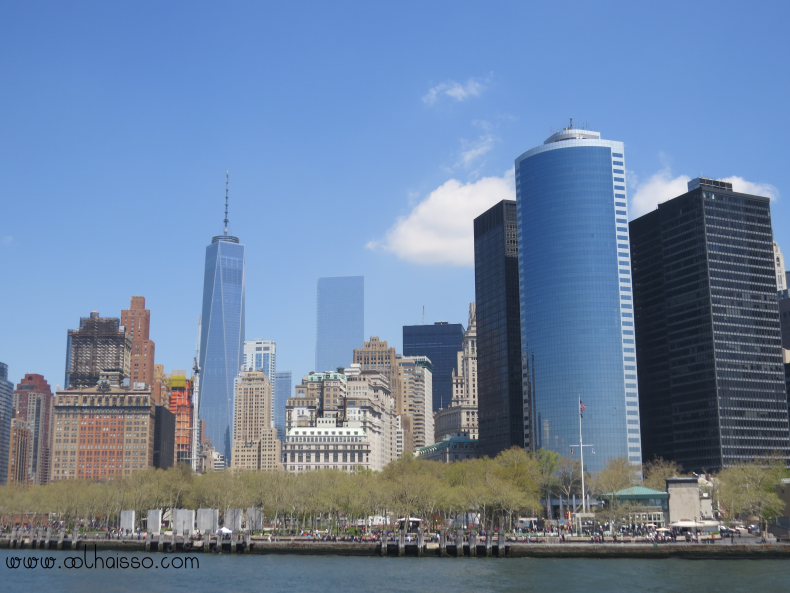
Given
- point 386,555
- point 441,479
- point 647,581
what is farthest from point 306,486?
point 647,581

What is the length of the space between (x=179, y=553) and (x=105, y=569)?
857 inches

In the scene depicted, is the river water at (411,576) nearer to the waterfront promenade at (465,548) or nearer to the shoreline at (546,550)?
the shoreline at (546,550)

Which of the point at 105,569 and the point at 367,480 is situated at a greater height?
the point at 367,480

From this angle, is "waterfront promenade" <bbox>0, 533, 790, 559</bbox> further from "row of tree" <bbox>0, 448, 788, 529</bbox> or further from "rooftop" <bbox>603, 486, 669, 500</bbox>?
"rooftop" <bbox>603, 486, 669, 500</bbox>

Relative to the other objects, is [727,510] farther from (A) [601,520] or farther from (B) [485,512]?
(B) [485,512]

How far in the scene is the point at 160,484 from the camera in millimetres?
191000

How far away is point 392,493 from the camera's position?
158375 millimetres

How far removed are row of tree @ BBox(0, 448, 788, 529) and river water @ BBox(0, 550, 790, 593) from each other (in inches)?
1092

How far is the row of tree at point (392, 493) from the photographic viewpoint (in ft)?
493

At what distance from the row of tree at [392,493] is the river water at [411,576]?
27.7 metres

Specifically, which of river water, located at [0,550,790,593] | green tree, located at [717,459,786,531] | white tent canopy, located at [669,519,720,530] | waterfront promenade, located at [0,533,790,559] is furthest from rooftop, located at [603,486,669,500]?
river water, located at [0,550,790,593]

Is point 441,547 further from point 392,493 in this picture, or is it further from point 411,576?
point 392,493

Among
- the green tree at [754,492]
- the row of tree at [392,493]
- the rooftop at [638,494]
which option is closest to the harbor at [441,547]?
the green tree at [754,492]

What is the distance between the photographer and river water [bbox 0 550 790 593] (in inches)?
3775
